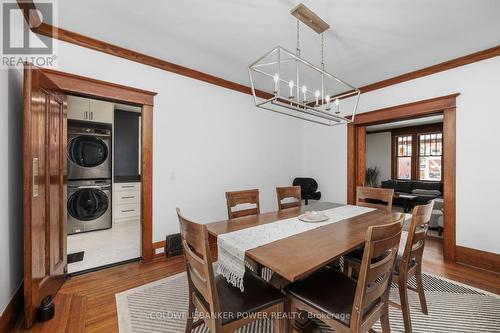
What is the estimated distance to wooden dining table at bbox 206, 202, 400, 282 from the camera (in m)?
1.12

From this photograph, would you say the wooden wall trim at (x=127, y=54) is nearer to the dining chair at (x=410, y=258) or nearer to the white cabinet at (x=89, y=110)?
the white cabinet at (x=89, y=110)

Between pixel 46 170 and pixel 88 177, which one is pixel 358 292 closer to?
pixel 46 170

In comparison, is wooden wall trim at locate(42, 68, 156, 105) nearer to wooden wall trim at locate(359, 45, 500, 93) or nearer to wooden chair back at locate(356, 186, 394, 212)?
wooden chair back at locate(356, 186, 394, 212)

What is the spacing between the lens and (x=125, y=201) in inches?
177

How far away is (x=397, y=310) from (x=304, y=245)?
126cm

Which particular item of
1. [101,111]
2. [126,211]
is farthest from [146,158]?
[126,211]

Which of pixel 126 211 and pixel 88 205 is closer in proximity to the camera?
pixel 88 205

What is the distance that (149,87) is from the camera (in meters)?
2.80

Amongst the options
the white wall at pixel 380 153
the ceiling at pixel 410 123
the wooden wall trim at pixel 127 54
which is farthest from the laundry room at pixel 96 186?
the white wall at pixel 380 153

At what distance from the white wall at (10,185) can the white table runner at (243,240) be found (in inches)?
61.9

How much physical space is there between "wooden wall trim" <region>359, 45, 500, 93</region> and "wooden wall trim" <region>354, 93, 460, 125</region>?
37 cm

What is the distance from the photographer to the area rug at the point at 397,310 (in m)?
1.67

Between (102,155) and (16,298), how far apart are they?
262 centimetres

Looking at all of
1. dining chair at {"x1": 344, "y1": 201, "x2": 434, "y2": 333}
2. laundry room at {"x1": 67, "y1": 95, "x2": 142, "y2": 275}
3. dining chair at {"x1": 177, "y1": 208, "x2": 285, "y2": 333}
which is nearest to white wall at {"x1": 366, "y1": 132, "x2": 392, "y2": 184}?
dining chair at {"x1": 344, "y1": 201, "x2": 434, "y2": 333}
